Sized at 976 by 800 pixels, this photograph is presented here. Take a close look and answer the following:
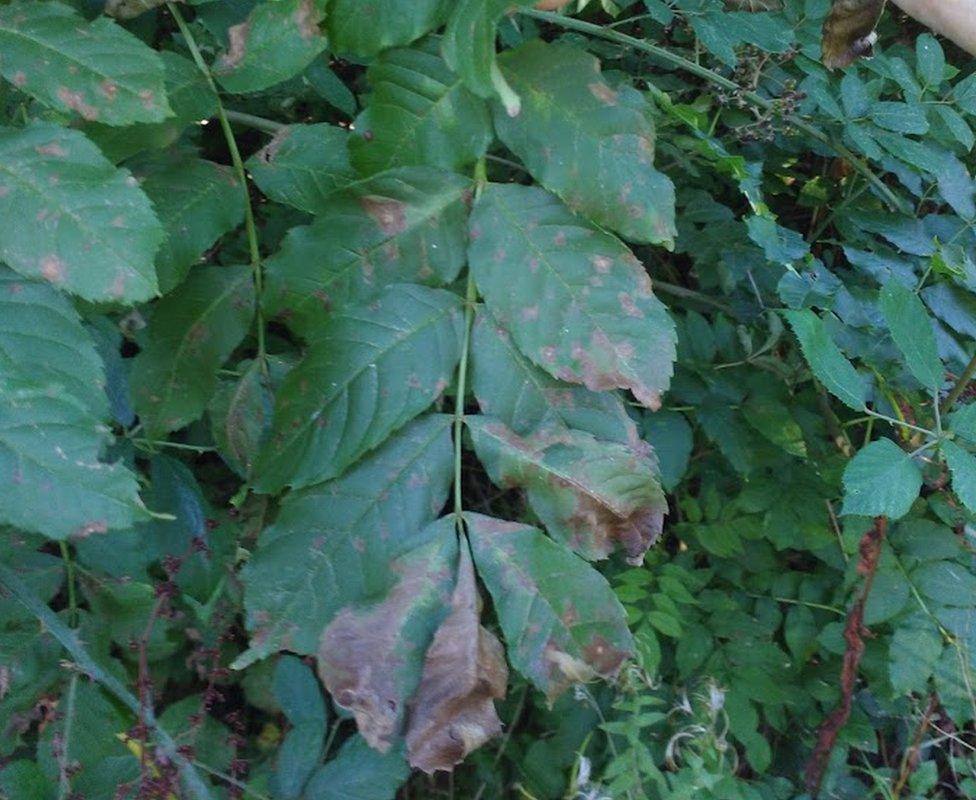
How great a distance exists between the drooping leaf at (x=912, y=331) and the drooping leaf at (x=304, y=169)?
2.02ft

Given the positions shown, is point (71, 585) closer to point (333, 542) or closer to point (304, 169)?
point (333, 542)

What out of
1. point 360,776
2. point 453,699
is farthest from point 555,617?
point 360,776

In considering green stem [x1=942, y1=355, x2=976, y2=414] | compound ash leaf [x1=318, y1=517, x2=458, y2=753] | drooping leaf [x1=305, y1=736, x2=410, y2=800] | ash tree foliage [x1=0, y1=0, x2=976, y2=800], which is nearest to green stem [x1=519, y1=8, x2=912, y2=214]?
ash tree foliage [x1=0, y1=0, x2=976, y2=800]

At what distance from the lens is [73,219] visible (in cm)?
84

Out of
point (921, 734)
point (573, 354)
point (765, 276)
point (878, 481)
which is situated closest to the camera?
point (573, 354)

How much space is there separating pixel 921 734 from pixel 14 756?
1.40 meters

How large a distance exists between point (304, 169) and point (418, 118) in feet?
0.45

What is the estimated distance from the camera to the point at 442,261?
101 cm

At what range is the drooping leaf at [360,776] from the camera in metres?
1.36

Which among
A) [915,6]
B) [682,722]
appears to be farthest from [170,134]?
[682,722]

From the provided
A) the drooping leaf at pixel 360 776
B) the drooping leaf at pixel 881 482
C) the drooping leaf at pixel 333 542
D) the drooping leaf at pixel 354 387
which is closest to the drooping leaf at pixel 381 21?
the drooping leaf at pixel 354 387

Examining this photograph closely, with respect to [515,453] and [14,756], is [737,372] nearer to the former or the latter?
[515,453]

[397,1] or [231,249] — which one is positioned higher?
[397,1]

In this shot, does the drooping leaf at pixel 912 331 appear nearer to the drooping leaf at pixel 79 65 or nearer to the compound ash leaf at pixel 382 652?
the compound ash leaf at pixel 382 652
